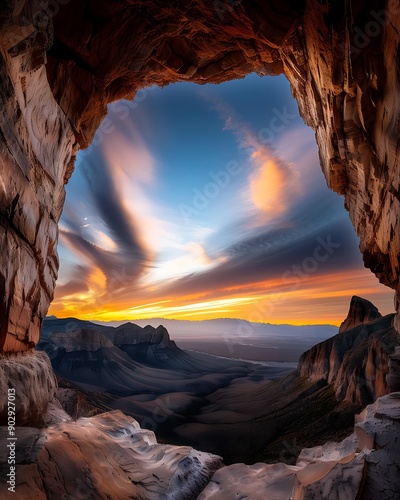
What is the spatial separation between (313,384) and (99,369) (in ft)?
269

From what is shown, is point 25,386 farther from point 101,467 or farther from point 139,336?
point 139,336

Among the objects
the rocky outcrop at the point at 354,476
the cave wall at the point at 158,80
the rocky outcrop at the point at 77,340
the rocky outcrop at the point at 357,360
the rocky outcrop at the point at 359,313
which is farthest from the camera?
the rocky outcrop at the point at 77,340

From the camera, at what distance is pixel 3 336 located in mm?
8055

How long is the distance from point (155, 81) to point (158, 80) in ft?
0.76

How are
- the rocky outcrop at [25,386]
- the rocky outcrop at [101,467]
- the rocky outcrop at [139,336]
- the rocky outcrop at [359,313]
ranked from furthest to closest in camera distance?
the rocky outcrop at [139,336], the rocky outcrop at [359,313], the rocky outcrop at [25,386], the rocky outcrop at [101,467]

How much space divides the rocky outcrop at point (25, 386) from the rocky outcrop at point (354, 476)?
5690 millimetres

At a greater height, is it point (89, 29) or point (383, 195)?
point (89, 29)

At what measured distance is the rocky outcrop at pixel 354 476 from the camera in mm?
5023

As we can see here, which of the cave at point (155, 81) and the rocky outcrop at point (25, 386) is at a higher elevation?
the cave at point (155, 81)

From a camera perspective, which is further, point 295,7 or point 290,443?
point 290,443

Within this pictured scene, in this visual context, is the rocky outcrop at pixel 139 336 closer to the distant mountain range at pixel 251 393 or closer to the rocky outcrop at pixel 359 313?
the distant mountain range at pixel 251 393

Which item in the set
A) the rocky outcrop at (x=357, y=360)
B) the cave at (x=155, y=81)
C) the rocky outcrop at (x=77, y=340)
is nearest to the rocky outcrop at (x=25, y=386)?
the cave at (x=155, y=81)

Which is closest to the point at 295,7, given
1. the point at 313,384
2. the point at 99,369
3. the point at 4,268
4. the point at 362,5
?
the point at 362,5

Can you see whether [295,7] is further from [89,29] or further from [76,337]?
[76,337]
